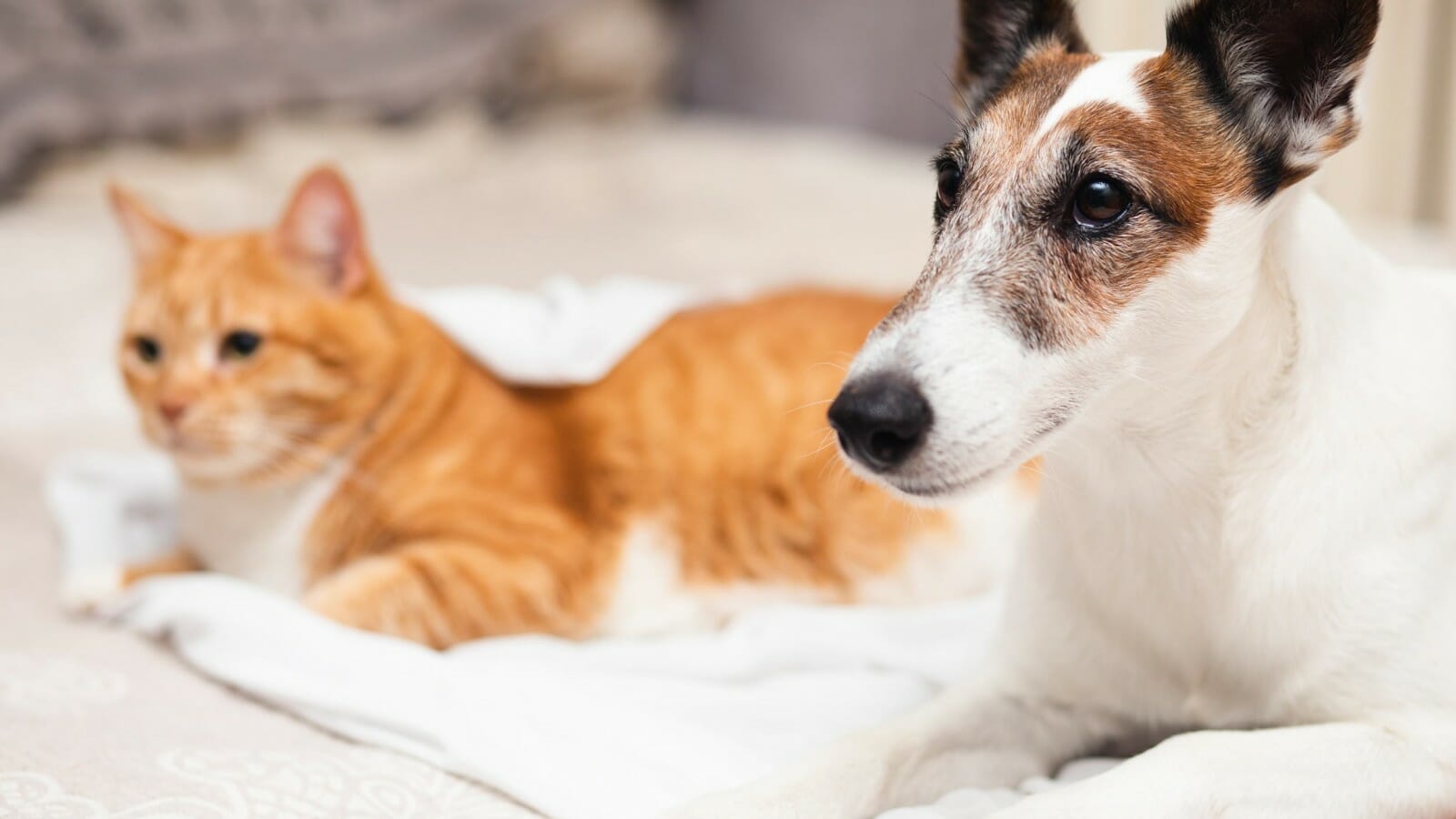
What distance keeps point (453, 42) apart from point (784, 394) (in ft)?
→ 8.06

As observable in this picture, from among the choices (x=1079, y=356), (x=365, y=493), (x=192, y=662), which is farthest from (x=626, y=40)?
(x=1079, y=356)

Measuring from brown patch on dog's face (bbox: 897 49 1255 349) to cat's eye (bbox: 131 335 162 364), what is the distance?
1.15 metres

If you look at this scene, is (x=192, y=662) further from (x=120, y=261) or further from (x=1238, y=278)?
(x=120, y=261)

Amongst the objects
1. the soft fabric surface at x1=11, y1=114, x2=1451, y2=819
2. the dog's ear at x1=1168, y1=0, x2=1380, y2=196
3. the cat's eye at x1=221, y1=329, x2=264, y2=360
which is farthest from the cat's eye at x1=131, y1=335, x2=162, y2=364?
the dog's ear at x1=1168, y1=0, x2=1380, y2=196

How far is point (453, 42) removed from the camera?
3.91 meters

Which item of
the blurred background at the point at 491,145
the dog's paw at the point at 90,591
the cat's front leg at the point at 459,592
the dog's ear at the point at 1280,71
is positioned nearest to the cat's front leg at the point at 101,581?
the dog's paw at the point at 90,591

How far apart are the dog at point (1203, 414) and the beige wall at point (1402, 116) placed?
Answer: 2187 millimetres

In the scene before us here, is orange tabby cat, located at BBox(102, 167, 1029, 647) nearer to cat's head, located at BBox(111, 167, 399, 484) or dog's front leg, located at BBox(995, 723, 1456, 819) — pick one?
cat's head, located at BBox(111, 167, 399, 484)

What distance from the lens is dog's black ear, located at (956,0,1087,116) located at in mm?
1381

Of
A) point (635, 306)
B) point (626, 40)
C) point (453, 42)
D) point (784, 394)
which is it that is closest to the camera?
point (784, 394)

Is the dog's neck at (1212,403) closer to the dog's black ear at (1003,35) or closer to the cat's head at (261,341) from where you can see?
the dog's black ear at (1003,35)

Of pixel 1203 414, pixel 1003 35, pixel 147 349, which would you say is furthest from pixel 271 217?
pixel 1203 414

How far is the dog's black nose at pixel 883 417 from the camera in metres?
1.05

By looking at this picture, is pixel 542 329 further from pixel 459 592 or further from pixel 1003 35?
pixel 1003 35
